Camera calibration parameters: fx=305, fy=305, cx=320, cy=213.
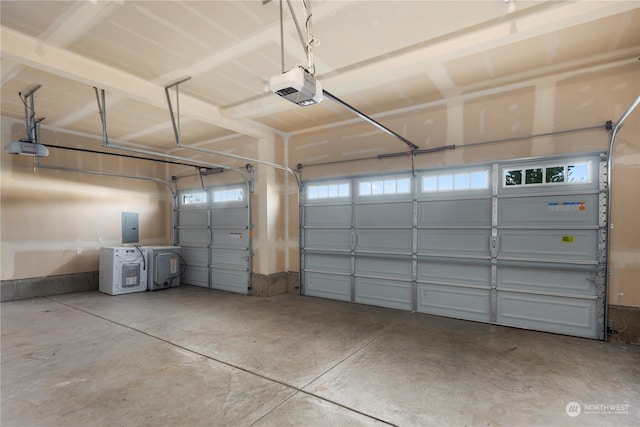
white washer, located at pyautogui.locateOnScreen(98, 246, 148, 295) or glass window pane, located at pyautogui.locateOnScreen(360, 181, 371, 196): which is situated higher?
glass window pane, located at pyautogui.locateOnScreen(360, 181, 371, 196)

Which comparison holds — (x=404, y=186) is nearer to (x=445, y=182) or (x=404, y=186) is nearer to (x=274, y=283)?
(x=445, y=182)

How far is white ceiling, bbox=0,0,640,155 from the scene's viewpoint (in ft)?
9.00

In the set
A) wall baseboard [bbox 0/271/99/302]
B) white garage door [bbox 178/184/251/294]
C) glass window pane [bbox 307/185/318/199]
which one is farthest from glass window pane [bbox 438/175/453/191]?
wall baseboard [bbox 0/271/99/302]

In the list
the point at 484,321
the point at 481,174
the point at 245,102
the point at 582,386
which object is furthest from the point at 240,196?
the point at 582,386

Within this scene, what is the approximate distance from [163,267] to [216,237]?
4.48ft

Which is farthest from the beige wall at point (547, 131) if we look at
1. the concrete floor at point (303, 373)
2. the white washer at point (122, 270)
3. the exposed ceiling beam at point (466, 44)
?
the white washer at point (122, 270)

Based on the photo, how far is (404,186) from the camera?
505 cm

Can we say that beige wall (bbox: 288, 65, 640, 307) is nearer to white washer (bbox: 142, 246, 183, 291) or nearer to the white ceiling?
the white ceiling

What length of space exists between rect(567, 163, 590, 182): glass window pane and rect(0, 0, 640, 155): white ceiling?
1187mm

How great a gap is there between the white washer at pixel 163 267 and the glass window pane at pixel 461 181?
6120 millimetres

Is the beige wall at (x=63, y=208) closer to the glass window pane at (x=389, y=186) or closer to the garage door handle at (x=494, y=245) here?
the glass window pane at (x=389, y=186)

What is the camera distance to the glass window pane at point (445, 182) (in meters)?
4.65

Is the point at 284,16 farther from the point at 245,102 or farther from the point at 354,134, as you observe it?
the point at 354,134

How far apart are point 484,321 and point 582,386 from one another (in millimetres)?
1707
